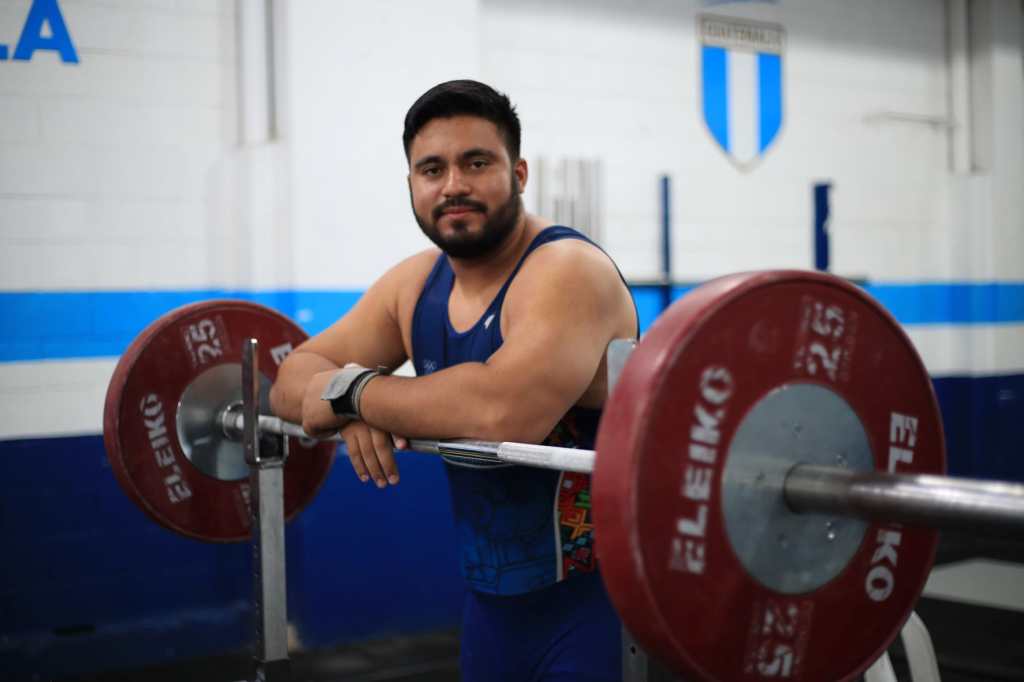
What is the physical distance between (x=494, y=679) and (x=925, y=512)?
37.5 inches

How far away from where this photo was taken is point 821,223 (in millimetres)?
4934

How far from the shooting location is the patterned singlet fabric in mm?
1667

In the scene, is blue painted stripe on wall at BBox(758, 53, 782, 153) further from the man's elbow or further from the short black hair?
the man's elbow

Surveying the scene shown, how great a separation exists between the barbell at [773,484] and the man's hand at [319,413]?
54cm

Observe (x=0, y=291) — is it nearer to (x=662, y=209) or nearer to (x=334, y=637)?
(x=334, y=637)

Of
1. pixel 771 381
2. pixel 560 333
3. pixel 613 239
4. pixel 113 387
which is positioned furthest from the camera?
pixel 613 239

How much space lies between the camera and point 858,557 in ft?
3.85

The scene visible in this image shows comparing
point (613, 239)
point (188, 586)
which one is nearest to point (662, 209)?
point (613, 239)

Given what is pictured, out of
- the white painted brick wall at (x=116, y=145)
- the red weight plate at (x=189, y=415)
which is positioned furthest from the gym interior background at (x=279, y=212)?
the red weight plate at (x=189, y=415)

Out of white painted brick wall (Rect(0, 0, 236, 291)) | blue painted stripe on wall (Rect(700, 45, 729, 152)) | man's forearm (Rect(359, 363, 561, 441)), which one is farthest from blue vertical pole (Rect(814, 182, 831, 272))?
man's forearm (Rect(359, 363, 561, 441))

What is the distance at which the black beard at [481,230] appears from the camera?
1691 mm

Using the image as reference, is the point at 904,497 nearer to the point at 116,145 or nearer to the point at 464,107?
the point at 464,107

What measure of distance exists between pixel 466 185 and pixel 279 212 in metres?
2.11

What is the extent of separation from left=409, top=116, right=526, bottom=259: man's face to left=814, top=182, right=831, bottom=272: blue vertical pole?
350 cm
